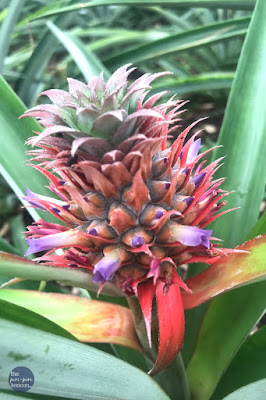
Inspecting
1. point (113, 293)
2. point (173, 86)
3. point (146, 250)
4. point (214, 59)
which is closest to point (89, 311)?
point (113, 293)

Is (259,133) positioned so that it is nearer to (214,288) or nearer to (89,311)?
(214,288)

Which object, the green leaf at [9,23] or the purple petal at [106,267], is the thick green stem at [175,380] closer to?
the purple petal at [106,267]

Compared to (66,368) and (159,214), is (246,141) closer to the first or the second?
(159,214)

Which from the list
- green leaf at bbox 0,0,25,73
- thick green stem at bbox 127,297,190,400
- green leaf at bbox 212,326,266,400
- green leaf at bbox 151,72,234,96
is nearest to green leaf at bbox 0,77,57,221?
thick green stem at bbox 127,297,190,400

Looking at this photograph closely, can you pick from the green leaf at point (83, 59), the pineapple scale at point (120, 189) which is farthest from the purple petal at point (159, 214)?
the green leaf at point (83, 59)

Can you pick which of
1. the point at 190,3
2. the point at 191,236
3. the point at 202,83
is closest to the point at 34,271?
the point at 191,236

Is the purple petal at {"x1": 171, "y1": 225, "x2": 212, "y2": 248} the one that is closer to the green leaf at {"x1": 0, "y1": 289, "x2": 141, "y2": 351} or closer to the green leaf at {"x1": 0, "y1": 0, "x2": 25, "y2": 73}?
the green leaf at {"x1": 0, "y1": 289, "x2": 141, "y2": 351}
